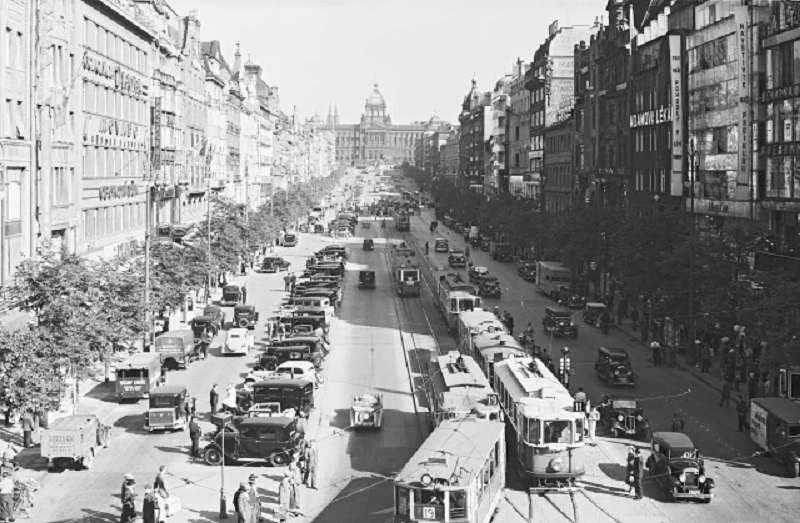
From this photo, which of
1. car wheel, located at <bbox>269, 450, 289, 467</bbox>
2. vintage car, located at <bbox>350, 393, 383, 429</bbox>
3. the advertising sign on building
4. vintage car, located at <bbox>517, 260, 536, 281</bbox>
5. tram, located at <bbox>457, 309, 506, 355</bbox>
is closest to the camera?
car wheel, located at <bbox>269, 450, 289, 467</bbox>

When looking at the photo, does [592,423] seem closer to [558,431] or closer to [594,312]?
[558,431]

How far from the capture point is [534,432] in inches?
1481

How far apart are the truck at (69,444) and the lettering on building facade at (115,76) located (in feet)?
141

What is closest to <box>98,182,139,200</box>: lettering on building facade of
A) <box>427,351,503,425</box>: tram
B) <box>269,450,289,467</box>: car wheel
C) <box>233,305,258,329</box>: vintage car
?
<box>233,305,258,329</box>: vintage car

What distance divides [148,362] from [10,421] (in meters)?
8.04

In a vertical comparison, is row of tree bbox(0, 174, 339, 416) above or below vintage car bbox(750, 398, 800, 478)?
above

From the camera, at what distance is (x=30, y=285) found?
4906 centimetres

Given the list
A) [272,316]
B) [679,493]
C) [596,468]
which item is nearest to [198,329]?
[272,316]

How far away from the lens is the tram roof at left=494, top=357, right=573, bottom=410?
128 ft

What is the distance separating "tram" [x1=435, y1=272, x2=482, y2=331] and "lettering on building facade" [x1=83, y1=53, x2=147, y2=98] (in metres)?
28.7

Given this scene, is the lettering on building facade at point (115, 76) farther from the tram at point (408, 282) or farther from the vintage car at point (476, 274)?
the vintage car at point (476, 274)

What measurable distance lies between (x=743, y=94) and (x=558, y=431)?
154ft

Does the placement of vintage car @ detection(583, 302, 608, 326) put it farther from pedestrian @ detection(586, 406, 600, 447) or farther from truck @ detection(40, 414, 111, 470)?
truck @ detection(40, 414, 111, 470)

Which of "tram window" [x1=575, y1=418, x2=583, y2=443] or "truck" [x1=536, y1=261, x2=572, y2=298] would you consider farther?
"truck" [x1=536, y1=261, x2=572, y2=298]
